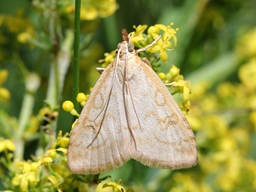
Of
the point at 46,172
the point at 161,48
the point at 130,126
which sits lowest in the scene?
the point at 46,172

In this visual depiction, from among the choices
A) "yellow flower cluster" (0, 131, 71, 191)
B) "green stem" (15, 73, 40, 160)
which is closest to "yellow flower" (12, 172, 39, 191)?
"yellow flower cluster" (0, 131, 71, 191)

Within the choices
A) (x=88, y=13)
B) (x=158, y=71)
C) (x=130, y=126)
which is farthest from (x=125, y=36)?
(x=88, y=13)

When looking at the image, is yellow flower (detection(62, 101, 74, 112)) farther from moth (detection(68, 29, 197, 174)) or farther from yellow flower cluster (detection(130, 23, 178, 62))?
yellow flower cluster (detection(130, 23, 178, 62))

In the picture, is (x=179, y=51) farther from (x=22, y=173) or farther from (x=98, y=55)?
(x=22, y=173)

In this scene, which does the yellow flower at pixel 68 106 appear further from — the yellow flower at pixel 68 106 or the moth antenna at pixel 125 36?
the moth antenna at pixel 125 36

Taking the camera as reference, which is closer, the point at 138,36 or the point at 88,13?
the point at 138,36

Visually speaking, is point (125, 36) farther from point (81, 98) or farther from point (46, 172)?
point (46, 172)

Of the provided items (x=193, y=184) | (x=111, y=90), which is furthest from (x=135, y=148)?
(x=193, y=184)
